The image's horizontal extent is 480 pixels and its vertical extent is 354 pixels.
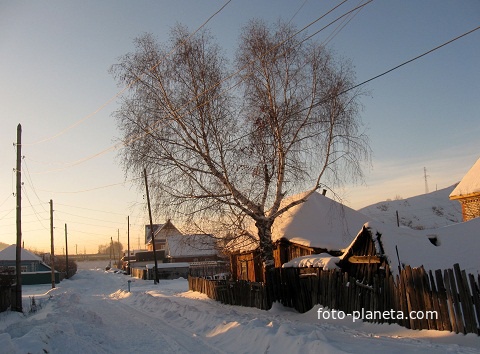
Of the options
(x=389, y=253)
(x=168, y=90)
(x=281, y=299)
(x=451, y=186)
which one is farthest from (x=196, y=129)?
(x=451, y=186)

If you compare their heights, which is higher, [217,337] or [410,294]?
[410,294]

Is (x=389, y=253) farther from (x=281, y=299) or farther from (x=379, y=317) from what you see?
(x=281, y=299)

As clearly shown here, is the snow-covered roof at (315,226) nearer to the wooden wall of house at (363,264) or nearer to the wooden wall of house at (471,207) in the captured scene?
the wooden wall of house at (363,264)

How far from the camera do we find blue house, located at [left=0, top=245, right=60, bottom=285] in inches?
2226

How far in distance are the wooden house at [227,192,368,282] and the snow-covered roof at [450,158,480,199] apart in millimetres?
6891

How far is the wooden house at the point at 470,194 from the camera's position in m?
27.9

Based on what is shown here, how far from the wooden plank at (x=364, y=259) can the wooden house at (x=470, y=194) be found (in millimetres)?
16007

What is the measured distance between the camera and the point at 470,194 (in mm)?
28078

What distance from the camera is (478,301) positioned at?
9508 millimetres

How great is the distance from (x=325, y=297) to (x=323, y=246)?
725cm

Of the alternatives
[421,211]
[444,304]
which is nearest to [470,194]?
[444,304]

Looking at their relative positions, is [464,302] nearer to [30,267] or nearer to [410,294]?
[410,294]

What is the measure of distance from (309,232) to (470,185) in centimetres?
1224

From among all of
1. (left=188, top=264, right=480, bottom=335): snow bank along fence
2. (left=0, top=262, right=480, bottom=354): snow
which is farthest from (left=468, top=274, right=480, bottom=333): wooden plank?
(left=0, top=262, right=480, bottom=354): snow
